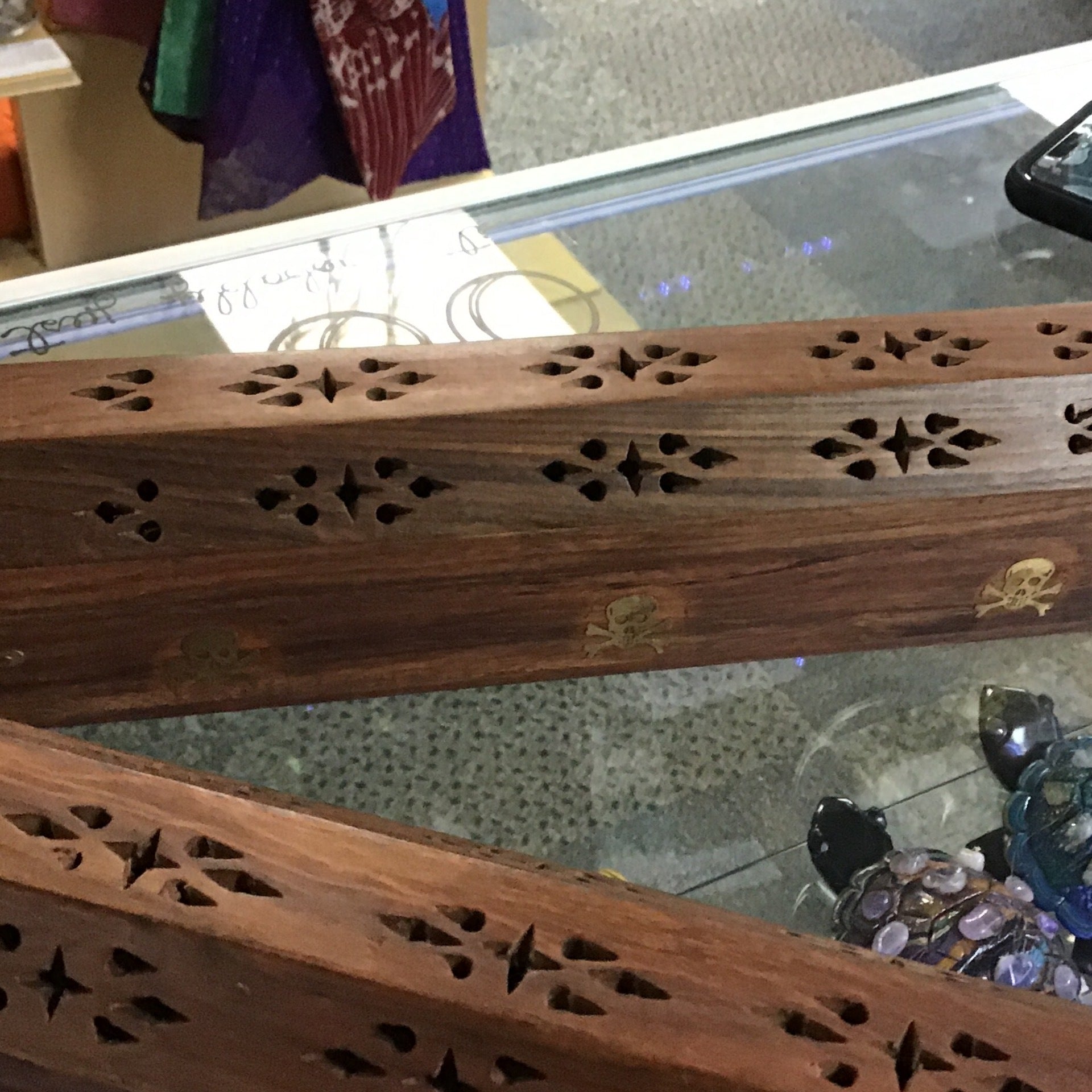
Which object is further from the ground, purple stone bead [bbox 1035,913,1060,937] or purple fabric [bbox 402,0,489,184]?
purple fabric [bbox 402,0,489,184]

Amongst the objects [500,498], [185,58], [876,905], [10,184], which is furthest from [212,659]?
[10,184]

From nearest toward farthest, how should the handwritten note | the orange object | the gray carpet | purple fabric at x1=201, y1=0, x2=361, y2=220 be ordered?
1. the handwritten note
2. purple fabric at x1=201, y1=0, x2=361, y2=220
3. the orange object
4. the gray carpet

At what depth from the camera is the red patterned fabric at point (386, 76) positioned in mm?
873

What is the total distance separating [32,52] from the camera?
93 cm

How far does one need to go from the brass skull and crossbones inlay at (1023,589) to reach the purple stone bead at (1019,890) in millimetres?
126

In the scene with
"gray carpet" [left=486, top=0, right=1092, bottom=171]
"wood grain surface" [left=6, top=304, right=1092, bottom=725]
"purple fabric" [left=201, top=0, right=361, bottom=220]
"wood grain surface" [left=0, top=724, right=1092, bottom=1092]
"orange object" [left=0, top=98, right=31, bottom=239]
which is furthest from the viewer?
"gray carpet" [left=486, top=0, right=1092, bottom=171]

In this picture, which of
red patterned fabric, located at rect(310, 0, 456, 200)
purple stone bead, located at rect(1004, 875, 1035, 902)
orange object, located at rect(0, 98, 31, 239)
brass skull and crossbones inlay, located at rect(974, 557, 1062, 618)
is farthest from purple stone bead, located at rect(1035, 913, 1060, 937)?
orange object, located at rect(0, 98, 31, 239)

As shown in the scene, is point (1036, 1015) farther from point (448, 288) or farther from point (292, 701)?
point (448, 288)

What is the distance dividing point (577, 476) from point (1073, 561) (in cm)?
25

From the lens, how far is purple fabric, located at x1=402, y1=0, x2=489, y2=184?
3.10ft

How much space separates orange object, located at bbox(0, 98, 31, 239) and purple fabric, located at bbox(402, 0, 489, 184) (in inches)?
13.8

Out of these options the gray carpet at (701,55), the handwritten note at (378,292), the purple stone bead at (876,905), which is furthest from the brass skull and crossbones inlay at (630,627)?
the gray carpet at (701,55)

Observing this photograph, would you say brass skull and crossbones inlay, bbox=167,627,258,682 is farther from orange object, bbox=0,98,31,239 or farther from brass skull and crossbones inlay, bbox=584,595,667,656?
orange object, bbox=0,98,31,239

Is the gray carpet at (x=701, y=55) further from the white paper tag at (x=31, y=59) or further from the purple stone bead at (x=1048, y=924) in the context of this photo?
the purple stone bead at (x=1048, y=924)
